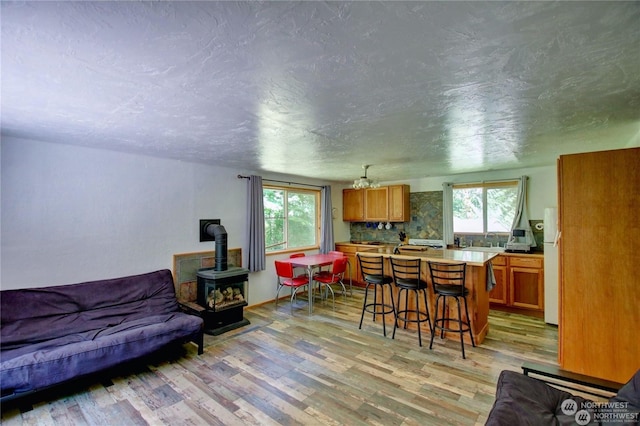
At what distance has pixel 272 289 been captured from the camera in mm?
5242

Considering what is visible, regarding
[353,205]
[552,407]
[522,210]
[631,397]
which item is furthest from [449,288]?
[353,205]

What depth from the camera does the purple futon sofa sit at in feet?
7.57

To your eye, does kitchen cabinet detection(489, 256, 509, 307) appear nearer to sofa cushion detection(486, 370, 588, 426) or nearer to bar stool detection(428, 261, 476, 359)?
bar stool detection(428, 261, 476, 359)

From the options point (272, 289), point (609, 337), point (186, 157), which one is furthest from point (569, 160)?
point (272, 289)

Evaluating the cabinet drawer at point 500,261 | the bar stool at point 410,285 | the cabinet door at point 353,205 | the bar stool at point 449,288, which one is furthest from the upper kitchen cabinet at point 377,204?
the bar stool at point 449,288

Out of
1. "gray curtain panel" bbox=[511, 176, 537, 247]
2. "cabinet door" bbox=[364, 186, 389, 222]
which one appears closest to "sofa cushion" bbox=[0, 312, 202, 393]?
"cabinet door" bbox=[364, 186, 389, 222]

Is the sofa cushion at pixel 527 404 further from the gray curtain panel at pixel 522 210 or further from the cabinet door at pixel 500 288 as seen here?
the gray curtain panel at pixel 522 210

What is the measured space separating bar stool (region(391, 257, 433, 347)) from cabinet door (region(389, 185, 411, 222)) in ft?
7.45

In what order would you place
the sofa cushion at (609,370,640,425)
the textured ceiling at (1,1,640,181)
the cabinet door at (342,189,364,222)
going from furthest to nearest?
the cabinet door at (342,189,364,222), the sofa cushion at (609,370,640,425), the textured ceiling at (1,1,640,181)

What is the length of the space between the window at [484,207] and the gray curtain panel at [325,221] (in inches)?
97.7

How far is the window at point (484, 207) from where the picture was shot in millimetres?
5059

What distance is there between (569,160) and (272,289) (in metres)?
4.47

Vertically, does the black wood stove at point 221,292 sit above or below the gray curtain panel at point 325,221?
below

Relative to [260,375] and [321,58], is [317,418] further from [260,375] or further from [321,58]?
[321,58]
